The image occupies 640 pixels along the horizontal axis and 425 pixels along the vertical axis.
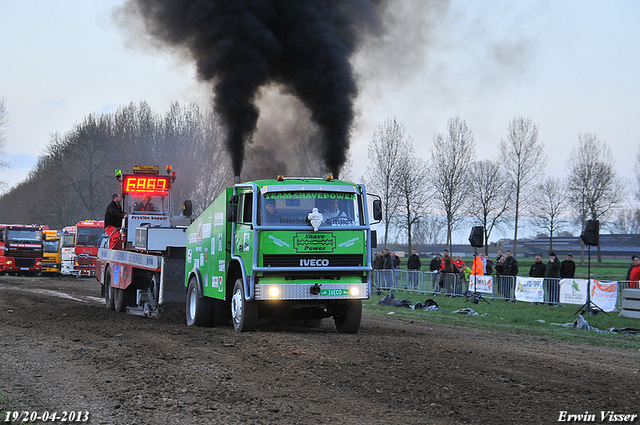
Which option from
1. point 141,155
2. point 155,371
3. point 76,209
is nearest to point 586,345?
point 155,371

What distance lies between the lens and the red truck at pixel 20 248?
37.2 m

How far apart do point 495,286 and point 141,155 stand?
3950 centimetres

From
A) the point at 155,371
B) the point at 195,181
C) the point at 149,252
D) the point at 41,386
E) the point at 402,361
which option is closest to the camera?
the point at 41,386

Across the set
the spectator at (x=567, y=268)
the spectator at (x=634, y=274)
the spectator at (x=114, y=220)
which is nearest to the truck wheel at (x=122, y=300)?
the spectator at (x=114, y=220)

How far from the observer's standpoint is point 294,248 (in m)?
11.1

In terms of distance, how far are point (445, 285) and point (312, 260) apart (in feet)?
46.1

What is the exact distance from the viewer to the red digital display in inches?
722

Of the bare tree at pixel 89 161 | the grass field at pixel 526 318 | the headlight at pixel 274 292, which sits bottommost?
the grass field at pixel 526 318

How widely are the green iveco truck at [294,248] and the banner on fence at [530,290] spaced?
34.7ft

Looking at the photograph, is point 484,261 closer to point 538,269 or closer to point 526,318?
point 538,269

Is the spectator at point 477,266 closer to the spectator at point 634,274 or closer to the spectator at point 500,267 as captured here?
the spectator at point 500,267

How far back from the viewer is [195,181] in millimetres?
50281

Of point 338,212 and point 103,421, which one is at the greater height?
point 338,212

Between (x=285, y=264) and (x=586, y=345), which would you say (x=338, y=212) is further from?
(x=586, y=345)
